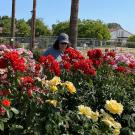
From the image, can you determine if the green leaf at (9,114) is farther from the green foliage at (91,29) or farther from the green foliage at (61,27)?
the green foliage at (61,27)

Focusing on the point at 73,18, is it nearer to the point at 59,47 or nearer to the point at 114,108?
the point at 59,47

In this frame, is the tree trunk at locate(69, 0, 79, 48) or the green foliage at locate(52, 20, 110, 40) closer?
the tree trunk at locate(69, 0, 79, 48)

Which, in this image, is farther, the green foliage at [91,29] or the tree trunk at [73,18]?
the green foliage at [91,29]

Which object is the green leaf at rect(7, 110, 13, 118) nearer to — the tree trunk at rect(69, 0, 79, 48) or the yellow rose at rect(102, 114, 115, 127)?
the yellow rose at rect(102, 114, 115, 127)

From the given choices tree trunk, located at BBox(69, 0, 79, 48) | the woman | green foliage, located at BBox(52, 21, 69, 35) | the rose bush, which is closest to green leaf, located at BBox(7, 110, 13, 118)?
the rose bush

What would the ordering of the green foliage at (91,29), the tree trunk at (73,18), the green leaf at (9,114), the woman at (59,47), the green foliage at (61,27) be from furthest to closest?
1. the green foliage at (61,27)
2. the green foliage at (91,29)
3. the tree trunk at (73,18)
4. the woman at (59,47)
5. the green leaf at (9,114)

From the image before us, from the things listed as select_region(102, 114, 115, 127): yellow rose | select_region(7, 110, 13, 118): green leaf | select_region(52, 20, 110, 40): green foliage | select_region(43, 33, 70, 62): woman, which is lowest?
select_region(52, 20, 110, 40): green foliage

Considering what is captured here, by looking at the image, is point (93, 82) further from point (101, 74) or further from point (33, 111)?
point (33, 111)

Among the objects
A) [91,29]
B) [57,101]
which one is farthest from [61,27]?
[57,101]

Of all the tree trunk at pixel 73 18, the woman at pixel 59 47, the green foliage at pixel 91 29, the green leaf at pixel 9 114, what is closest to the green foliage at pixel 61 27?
the green foliage at pixel 91 29

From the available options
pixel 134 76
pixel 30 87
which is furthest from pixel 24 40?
pixel 30 87

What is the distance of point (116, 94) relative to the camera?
661 cm

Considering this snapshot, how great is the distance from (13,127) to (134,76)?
4.09 meters

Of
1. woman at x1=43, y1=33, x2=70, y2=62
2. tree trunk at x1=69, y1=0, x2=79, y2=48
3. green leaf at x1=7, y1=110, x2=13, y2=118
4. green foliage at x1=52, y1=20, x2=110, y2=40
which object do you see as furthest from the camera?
green foliage at x1=52, y1=20, x2=110, y2=40
